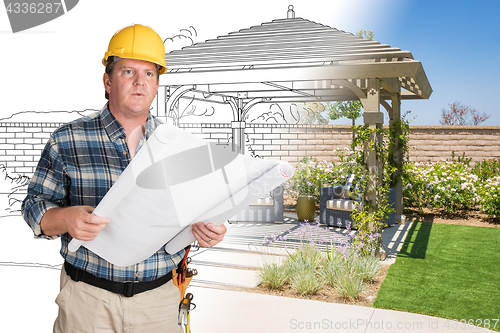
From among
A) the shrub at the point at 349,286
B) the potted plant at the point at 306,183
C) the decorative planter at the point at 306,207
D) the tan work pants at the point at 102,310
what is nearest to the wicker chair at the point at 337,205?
the decorative planter at the point at 306,207

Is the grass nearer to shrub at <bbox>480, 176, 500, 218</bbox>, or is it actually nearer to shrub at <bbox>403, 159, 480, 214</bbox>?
shrub at <bbox>480, 176, 500, 218</bbox>

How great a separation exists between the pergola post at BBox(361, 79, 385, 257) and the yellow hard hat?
397 cm

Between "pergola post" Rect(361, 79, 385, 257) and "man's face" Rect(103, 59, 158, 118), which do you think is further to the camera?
"pergola post" Rect(361, 79, 385, 257)

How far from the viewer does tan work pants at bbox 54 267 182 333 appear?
1.32 metres

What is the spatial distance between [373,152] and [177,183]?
14.5ft

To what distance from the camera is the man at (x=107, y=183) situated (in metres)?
1.25

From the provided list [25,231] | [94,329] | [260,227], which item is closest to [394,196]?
[260,227]

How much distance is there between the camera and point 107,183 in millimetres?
1307

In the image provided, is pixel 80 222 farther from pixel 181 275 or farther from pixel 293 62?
pixel 293 62

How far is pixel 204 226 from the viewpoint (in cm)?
115

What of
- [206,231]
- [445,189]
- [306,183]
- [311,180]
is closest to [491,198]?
[445,189]

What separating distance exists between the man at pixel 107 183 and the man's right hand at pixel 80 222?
91 millimetres

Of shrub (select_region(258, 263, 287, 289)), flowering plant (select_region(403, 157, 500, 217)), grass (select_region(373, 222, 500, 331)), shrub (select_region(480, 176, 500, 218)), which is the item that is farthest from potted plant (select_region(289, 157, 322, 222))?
shrub (select_region(258, 263, 287, 289))

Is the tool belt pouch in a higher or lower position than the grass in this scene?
higher
